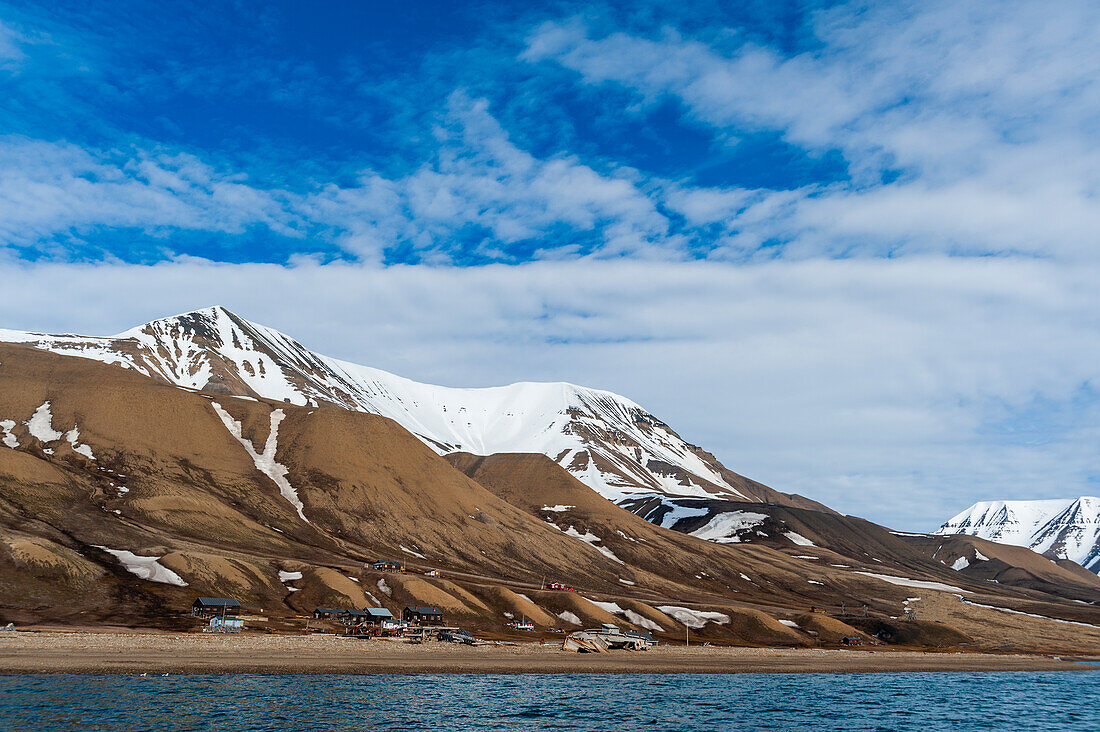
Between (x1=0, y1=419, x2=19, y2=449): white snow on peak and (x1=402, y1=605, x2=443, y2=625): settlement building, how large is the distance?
347ft

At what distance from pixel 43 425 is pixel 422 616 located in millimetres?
116820

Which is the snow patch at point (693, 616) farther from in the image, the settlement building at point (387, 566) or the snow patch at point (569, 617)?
the settlement building at point (387, 566)

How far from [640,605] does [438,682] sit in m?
78.5

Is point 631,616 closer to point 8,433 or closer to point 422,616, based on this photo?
point 422,616

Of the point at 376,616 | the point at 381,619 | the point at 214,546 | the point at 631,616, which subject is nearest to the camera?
the point at 376,616

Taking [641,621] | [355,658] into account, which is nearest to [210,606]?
[355,658]

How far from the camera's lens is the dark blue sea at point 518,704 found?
5241 cm

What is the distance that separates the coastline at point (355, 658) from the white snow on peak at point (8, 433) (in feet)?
349

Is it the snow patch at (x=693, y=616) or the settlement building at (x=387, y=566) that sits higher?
the settlement building at (x=387, y=566)

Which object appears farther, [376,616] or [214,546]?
[214,546]

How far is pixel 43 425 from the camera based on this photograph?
614ft

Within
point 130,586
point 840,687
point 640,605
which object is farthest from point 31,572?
point 840,687

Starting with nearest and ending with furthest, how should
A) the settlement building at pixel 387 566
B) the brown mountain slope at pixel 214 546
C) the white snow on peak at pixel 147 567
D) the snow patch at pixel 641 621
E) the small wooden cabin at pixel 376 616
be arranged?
the small wooden cabin at pixel 376 616
the brown mountain slope at pixel 214 546
the white snow on peak at pixel 147 567
the snow patch at pixel 641 621
the settlement building at pixel 387 566

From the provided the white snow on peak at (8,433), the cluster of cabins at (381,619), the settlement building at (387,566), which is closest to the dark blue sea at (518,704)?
the cluster of cabins at (381,619)
